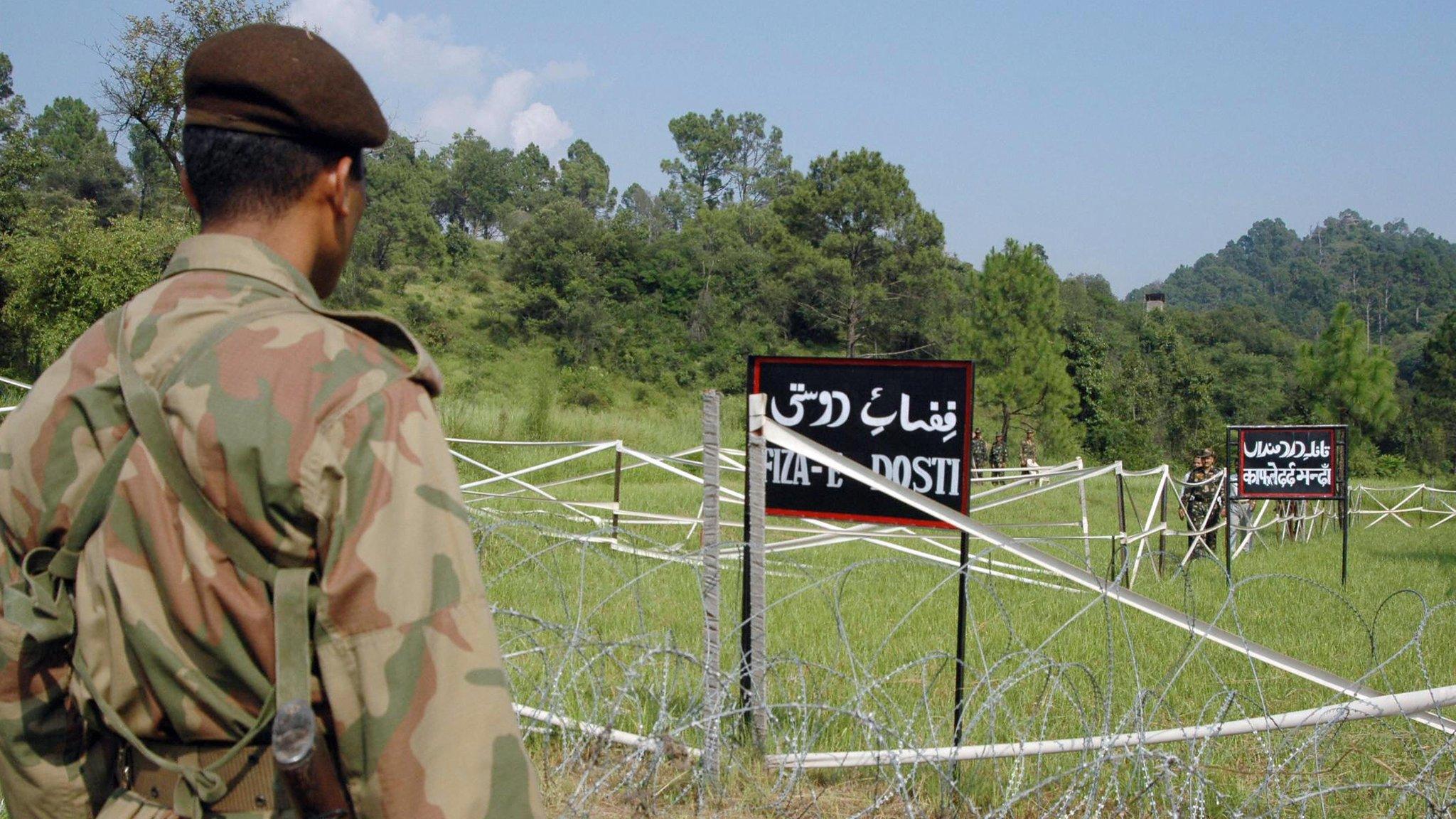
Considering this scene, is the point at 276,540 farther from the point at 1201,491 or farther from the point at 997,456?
the point at 997,456

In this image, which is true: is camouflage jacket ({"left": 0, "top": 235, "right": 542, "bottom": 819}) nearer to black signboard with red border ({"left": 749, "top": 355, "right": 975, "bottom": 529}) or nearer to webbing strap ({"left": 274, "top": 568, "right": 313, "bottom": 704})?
webbing strap ({"left": 274, "top": 568, "right": 313, "bottom": 704})

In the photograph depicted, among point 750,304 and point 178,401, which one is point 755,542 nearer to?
point 178,401

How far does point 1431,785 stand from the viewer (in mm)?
3125

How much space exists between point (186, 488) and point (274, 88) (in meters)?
0.47

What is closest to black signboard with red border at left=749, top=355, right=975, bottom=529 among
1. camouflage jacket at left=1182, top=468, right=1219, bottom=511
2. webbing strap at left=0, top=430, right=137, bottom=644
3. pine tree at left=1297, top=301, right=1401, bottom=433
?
webbing strap at left=0, top=430, right=137, bottom=644

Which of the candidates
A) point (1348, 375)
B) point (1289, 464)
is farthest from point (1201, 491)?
point (1348, 375)

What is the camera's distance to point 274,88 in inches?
49.4

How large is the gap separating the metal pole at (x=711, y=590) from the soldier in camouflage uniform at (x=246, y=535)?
2.26 meters

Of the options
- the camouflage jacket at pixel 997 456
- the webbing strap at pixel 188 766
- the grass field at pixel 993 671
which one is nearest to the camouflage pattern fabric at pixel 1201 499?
the grass field at pixel 993 671

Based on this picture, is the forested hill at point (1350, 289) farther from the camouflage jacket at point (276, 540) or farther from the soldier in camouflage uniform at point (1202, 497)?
the camouflage jacket at point (276, 540)

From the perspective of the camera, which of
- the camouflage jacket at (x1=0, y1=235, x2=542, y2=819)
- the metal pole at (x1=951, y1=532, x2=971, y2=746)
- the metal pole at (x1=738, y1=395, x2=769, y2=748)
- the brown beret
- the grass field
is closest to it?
the camouflage jacket at (x1=0, y1=235, x2=542, y2=819)

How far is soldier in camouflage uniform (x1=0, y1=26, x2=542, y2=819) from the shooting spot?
3.64 feet

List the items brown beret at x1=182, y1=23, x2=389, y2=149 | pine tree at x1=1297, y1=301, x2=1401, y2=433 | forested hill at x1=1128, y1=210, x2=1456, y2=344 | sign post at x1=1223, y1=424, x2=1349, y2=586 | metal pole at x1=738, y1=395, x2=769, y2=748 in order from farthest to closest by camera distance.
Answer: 1. forested hill at x1=1128, y1=210, x2=1456, y2=344
2. pine tree at x1=1297, y1=301, x2=1401, y2=433
3. sign post at x1=1223, y1=424, x2=1349, y2=586
4. metal pole at x1=738, y1=395, x2=769, y2=748
5. brown beret at x1=182, y1=23, x2=389, y2=149

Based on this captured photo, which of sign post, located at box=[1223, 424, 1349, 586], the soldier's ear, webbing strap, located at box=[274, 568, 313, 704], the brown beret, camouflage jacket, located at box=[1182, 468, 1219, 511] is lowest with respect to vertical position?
camouflage jacket, located at box=[1182, 468, 1219, 511]
